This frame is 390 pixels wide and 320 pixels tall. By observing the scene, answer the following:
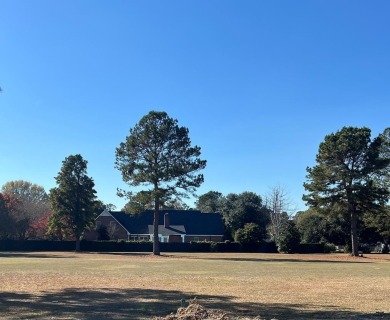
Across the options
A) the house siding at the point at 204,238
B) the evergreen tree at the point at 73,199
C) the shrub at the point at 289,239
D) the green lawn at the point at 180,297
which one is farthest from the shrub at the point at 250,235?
the green lawn at the point at 180,297

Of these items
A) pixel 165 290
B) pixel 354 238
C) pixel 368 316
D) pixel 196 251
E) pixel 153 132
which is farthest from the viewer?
pixel 196 251

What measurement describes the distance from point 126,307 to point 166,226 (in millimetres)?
78508

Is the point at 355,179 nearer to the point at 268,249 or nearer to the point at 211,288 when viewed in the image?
the point at 268,249

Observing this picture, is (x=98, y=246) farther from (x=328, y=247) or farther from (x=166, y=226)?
(x=328, y=247)

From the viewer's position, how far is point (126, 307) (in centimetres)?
1272

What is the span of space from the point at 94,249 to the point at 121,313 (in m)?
59.7

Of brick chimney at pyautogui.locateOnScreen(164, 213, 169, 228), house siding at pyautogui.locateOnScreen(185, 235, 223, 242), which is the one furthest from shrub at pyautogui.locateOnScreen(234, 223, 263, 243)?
brick chimney at pyautogui.locateOnScreen(164, 213, 169, 228)

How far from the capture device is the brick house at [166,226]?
88.7 meters

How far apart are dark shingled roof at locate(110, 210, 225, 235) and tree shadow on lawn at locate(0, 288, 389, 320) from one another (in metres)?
73.6

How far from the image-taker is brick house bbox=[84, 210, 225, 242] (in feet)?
291

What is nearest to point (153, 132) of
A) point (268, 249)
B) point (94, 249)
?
point (94, 249)

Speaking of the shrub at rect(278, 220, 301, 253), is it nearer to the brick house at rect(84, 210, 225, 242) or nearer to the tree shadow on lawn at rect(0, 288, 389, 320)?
the brick house at rect(84, 210, 225, 242)

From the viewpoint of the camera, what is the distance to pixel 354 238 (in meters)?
55.7

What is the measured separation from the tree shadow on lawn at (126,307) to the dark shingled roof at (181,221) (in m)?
73.6
